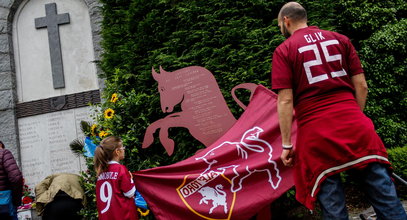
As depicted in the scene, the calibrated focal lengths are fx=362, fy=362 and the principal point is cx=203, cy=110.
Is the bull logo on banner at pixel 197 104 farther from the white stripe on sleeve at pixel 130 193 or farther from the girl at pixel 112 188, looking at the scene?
the white stripe on sleeve at pixel 130 193

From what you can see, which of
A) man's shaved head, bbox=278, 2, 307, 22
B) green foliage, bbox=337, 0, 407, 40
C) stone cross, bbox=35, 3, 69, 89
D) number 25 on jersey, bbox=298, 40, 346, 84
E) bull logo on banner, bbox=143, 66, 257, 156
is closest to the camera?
number 25 on jersey, bbox=298, 40, 346, 84

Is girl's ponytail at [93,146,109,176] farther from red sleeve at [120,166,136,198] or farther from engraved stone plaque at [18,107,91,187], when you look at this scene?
engraved stone plaque at [18,107,91,187]

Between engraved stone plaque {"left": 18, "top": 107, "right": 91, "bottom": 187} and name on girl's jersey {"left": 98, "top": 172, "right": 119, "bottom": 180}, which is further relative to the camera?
engraved stone plaque {"left": 18, "top": 107, "right": 91, "bottom": 187}

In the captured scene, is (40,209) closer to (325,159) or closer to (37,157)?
(37,157)

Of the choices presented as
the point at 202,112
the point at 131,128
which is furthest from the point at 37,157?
the point at 202,112

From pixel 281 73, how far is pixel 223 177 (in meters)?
1.55

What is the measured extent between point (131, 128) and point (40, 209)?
5.23 ft

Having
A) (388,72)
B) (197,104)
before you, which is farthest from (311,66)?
(388,72)

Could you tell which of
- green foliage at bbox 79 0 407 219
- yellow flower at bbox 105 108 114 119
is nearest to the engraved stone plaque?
green foliage at bbox 79 0 407 219

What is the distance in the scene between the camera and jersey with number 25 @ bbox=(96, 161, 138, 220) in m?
3.51

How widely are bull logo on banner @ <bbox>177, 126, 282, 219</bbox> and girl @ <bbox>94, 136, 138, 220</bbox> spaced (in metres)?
0.52

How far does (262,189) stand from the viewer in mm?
3510

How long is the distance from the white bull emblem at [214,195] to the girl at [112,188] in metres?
0.70

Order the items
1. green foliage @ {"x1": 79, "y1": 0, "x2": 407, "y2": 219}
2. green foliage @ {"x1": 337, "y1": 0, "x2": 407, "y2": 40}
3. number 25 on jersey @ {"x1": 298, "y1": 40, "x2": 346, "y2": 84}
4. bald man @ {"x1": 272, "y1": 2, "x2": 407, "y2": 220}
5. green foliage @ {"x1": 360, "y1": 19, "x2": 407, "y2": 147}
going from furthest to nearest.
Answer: green foliage @ {"x1": 337, "y1": 0, "x2": 407, "y2": 40}
green foliage @ {"x1": 360, "y1": 19, "x2": 407, "y2": 147}
green foliage @ {"x1": 79, "y1": 0, "x2": 407, "y2": 219}
number 25 on jersey @ {"x1": 298, "y1": 40, "x2": 346, "y2": 84}
bald man @ {"x1": 272, "y1": 2, "x2": 407, "y2": 220}
